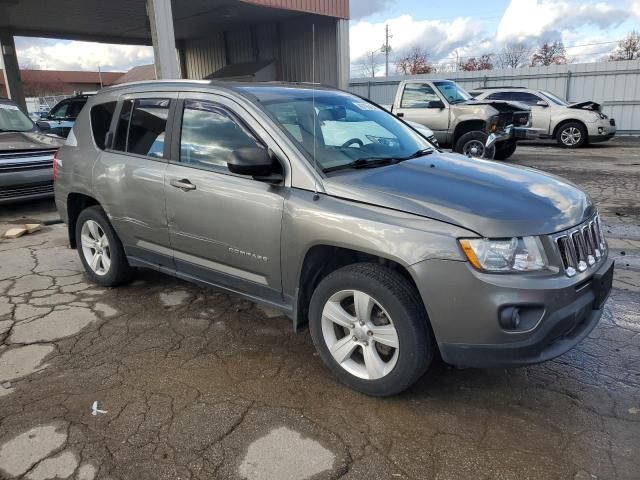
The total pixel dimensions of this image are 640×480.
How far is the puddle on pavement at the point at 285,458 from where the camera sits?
2352 mm

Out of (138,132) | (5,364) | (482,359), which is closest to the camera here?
(482,359)

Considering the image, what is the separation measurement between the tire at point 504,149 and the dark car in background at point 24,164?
9180 mm

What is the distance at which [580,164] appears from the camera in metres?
11.6

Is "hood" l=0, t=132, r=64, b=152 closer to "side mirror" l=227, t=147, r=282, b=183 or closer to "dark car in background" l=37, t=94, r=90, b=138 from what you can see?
"dark car in background" l=37, t=94, r=90, b=138

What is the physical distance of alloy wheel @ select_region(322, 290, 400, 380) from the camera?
9.13ft

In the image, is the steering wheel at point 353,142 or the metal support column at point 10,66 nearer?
the steering wheel at point 353,142

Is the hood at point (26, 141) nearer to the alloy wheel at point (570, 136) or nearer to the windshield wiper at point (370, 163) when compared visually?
the windshield wiper at point (370, 163)

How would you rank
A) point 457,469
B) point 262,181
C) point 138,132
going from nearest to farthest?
1. point 457,469
2. point 262,181
3. point 138,132

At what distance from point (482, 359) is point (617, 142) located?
17.0m

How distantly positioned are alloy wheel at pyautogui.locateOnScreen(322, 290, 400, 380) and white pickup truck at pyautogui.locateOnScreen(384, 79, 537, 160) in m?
8.52

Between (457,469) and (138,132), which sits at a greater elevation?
(138,132)

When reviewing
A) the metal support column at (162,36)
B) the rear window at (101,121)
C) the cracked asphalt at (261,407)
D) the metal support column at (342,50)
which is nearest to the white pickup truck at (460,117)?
the metal support column at (162,36)

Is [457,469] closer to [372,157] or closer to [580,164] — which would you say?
[372,157]

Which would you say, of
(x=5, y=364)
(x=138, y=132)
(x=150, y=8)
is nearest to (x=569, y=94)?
(x=150, y=8)
